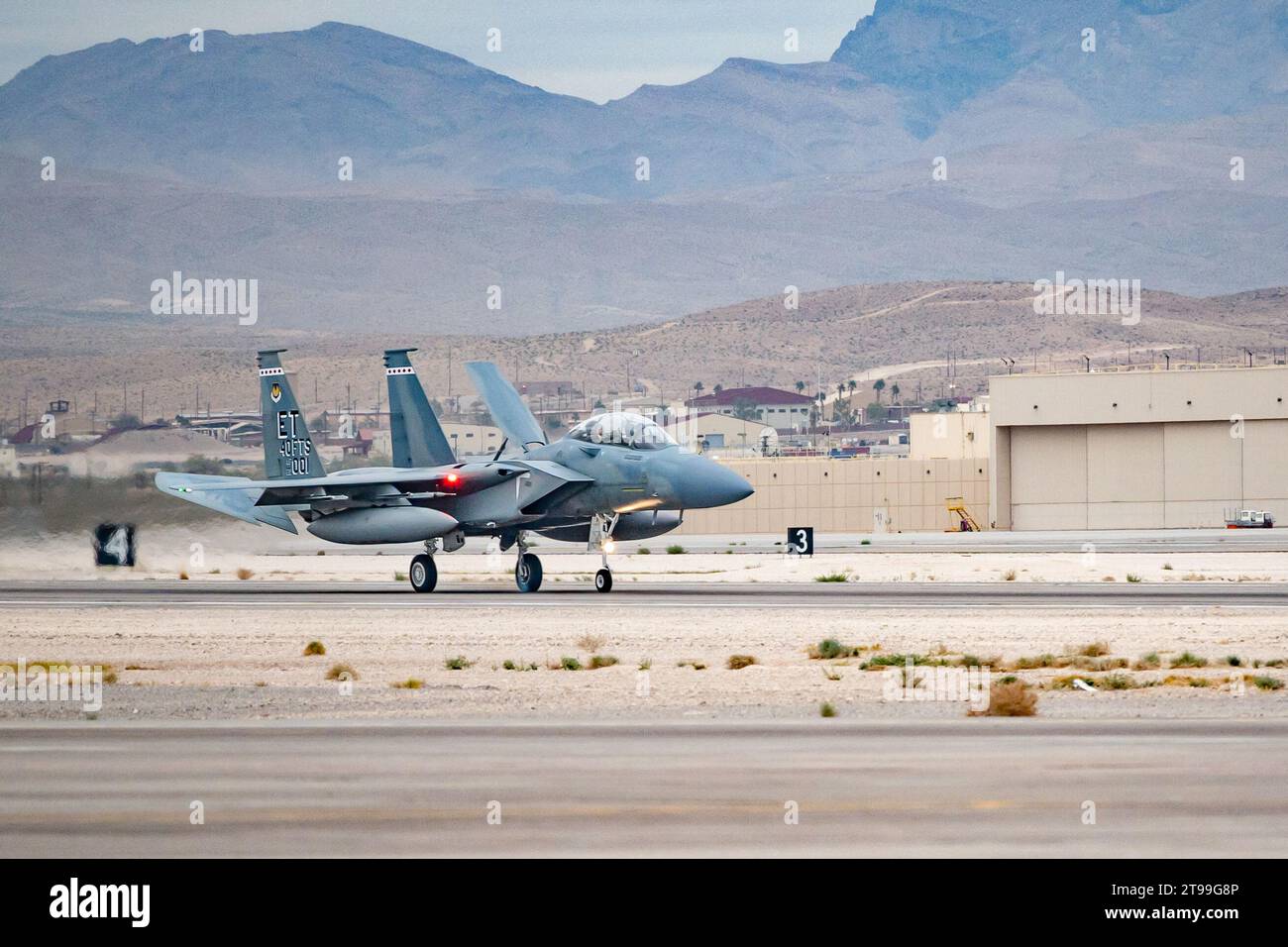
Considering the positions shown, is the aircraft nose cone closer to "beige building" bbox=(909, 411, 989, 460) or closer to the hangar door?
the hangar door

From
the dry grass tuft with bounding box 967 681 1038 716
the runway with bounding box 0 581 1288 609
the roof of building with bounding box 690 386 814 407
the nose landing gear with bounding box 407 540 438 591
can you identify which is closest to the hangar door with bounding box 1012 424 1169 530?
the runway with bounding box 0 581 1288 609

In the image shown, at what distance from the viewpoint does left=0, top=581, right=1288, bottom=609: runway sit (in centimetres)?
3262

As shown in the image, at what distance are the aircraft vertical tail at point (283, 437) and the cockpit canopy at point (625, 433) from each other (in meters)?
7.91

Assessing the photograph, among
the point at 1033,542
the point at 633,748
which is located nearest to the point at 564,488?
the point at 633,748

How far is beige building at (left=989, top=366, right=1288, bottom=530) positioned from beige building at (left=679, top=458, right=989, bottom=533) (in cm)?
589

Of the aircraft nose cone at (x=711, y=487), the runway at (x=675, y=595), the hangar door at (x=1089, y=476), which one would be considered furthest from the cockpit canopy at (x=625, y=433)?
the hangar door at (x=1089, y=476)

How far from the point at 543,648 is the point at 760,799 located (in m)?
12.4

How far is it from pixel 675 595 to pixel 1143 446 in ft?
164

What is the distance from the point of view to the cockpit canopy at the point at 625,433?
34.1 meters

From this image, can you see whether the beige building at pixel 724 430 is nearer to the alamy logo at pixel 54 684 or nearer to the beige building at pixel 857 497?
the beige building at pixel 857 497

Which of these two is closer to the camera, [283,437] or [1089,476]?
[283,437]

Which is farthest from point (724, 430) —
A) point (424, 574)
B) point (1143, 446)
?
point (424, 574)

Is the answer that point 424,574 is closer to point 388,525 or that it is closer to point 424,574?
point 424,574

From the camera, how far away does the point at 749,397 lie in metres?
168
